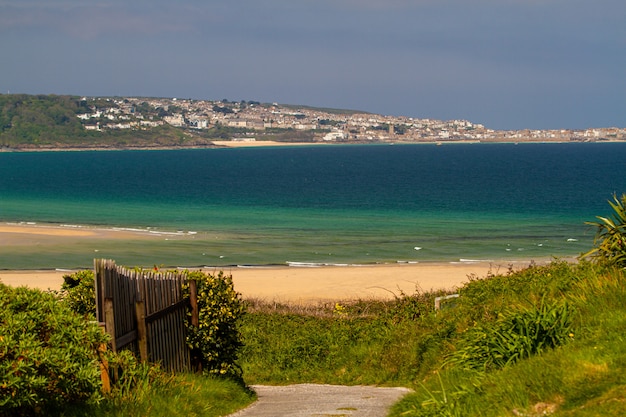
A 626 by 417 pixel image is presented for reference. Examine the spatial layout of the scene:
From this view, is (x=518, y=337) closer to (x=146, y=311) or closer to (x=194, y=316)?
(x=146, y=311)

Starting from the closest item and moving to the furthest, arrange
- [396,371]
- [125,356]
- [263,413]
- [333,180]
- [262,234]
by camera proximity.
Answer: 1. [125,356]
2. [263,413]
3. [396,371]
4. [262,234]
5. [333,180]

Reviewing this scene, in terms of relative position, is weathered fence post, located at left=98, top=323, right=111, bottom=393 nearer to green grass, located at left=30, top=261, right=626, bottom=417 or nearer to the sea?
green grass, located at left=30, top=261, right=626, bottom=417

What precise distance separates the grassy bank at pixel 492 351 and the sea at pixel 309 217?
23361 millimetres

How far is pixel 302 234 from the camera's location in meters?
52.9

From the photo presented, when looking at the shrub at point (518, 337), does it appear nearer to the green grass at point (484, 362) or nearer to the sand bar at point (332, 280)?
the green grass at point (484, 362)

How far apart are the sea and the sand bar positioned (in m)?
2.43

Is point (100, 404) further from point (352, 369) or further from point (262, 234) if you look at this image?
point (262, 234)

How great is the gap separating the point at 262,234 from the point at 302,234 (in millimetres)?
2419

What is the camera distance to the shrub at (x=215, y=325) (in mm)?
10883

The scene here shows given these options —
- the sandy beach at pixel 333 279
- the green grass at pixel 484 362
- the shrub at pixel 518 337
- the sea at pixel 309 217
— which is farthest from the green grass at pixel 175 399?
the sea at pixel 309 217

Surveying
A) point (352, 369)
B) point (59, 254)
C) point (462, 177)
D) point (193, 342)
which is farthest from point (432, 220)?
point (462, 177)

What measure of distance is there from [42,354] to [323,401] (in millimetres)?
4618

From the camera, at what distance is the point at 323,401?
35.2 ft

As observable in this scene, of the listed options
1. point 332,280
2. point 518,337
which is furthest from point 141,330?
point 332,280
